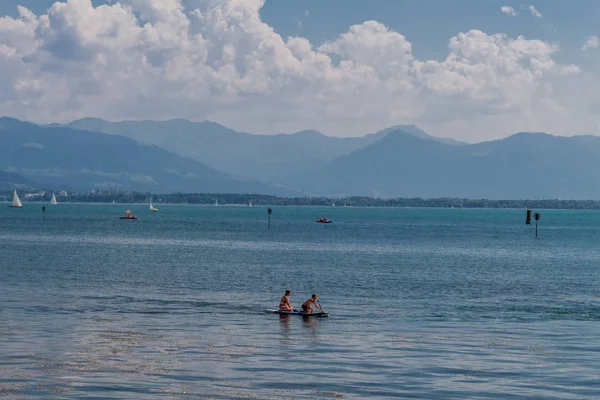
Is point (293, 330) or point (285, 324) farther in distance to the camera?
point (285, 324)

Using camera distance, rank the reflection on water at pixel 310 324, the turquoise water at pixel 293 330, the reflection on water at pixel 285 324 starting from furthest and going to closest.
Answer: the reflection on water at pixel 310 324
the reflection on water at pixel 285 324
the turquoise water at pixel 293 330

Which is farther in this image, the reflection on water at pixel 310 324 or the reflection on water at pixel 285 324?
the reflection on water at pixel 310 324

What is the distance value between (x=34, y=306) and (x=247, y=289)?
68.6 feet

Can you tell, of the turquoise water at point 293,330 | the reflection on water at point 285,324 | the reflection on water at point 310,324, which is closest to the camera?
the turquoise water at point 293,330

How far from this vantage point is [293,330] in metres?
52.7

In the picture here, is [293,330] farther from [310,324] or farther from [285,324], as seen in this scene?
[310,324]

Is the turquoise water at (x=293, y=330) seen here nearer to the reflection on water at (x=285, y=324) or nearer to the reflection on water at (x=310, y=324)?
the reflection on water at (x=285, y=324)

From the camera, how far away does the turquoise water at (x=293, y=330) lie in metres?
37.0

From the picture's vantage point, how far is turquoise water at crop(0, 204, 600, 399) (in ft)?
121

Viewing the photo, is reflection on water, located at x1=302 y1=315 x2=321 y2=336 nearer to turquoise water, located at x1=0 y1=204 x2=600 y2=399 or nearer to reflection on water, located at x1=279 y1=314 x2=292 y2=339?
turquoise water, located at x1=0 y1=204 x2=600 y2=399

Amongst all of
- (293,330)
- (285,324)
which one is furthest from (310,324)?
(293,330)

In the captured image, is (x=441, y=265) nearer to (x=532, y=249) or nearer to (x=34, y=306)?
(x=532, y=249)

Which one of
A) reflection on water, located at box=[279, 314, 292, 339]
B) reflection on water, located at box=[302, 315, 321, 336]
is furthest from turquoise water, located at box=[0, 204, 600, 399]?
reflection on water, located at box=[302, 315, 321, 336]

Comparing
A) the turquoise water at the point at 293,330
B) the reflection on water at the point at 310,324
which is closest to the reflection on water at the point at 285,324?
the turquoise water at the point at 293,330
